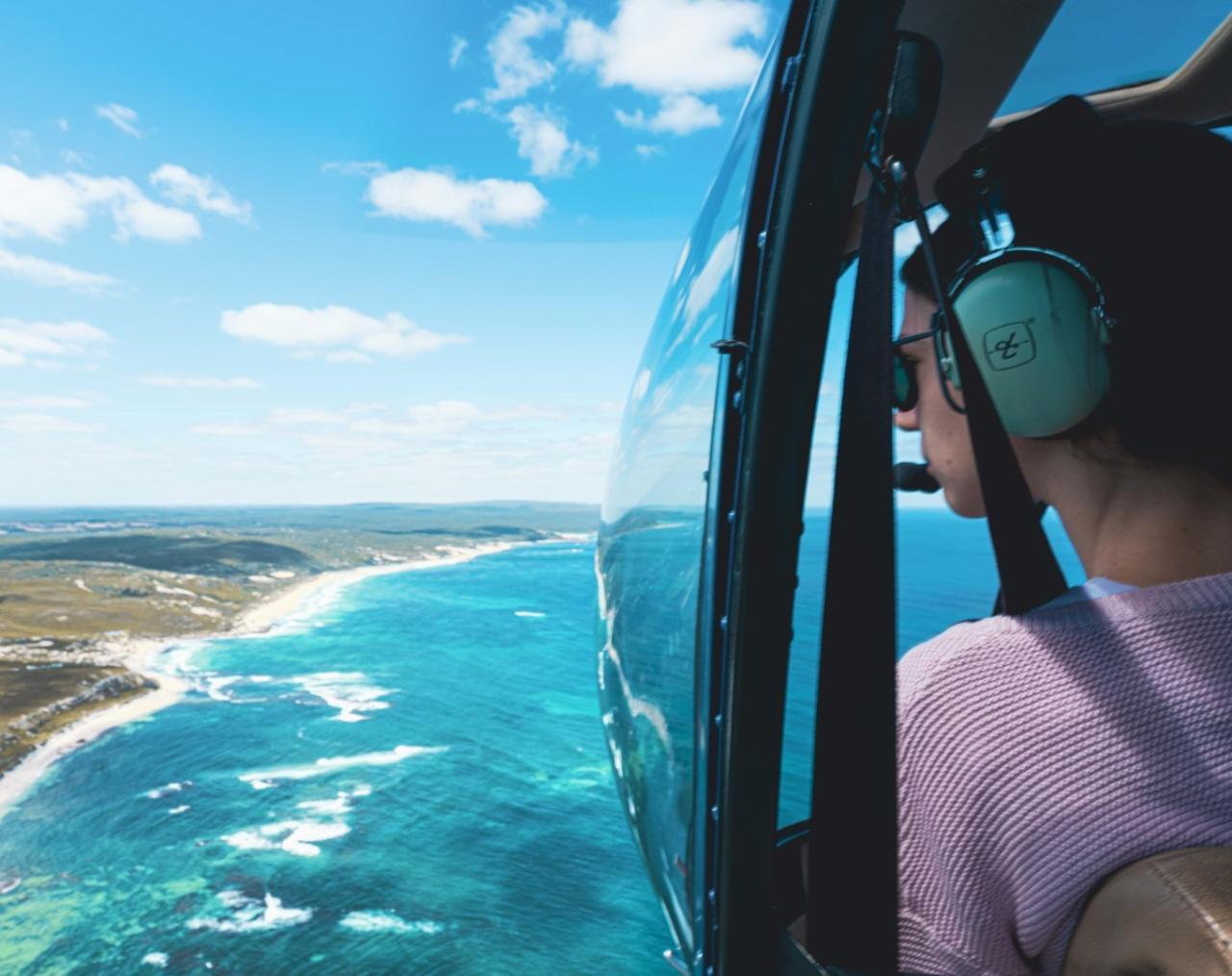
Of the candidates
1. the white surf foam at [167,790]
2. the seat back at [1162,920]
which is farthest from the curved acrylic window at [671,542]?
the white surf foam at [167,790]

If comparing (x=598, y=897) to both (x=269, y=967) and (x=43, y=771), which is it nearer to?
(x=269, y=967)

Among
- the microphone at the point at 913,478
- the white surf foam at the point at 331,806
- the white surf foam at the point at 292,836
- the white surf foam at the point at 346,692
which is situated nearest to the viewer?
the microphone at the point at 913,478

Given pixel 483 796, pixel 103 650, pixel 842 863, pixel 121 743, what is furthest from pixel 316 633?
pixel 842 863

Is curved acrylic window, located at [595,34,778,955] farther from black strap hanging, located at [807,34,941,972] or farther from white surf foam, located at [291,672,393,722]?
white surf foam, located at [291,672,393,722]

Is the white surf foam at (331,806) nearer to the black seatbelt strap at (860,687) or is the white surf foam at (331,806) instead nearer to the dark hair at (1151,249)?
the black seatbelt strap at (860,687)

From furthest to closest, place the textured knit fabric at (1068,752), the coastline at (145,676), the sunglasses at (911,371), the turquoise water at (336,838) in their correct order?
the coastline at (145,676) → the turquoise water at (336,838) → the sunglasses at (911,371) → the textured knit fabric at (1068,752)

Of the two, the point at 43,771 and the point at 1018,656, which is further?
the point at 43,771
